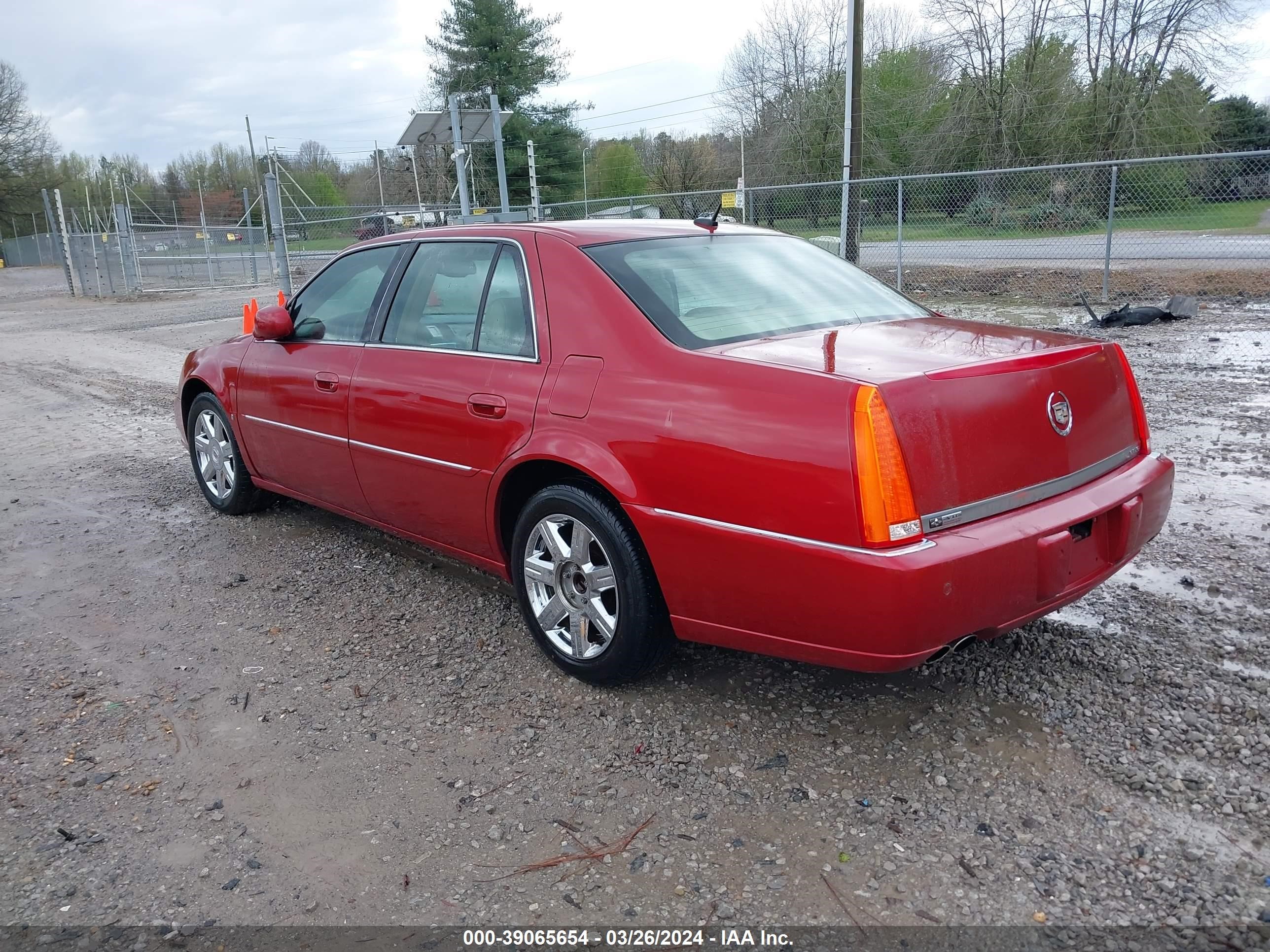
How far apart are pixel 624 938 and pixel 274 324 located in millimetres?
3561

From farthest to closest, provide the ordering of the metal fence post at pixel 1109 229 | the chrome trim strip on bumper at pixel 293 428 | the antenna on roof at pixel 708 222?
the metal fence post at pixel 1109 229 < the chrome trim strip on bumper at pixel 293 428 < the antenna on roof at pixel 708 222

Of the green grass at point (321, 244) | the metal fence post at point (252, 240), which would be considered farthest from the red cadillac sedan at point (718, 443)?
the metal fence post at point (252, 240)

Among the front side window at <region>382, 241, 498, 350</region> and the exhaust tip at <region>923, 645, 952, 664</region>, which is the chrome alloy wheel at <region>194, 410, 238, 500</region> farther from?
the exhaust tip at <region>923, 645, 952, 664</region>

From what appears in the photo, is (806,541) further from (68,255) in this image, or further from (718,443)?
(68,255)

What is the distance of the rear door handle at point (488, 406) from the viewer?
3.52m

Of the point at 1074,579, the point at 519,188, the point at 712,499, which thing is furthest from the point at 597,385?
the point at 519,188

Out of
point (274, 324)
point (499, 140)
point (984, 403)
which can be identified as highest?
point (499, 140)

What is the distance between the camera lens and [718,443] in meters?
2.80

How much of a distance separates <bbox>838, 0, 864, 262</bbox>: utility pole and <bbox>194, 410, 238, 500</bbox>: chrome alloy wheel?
11.1 m

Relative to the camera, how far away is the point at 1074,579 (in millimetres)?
2885

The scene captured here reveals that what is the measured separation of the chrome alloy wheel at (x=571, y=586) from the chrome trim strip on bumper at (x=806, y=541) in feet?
1.51

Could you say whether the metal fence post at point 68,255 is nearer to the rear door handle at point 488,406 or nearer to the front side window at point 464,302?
the front side window at point 464,302

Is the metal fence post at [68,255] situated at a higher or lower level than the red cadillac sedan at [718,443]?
higher

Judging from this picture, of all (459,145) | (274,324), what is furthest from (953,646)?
(459,145)
